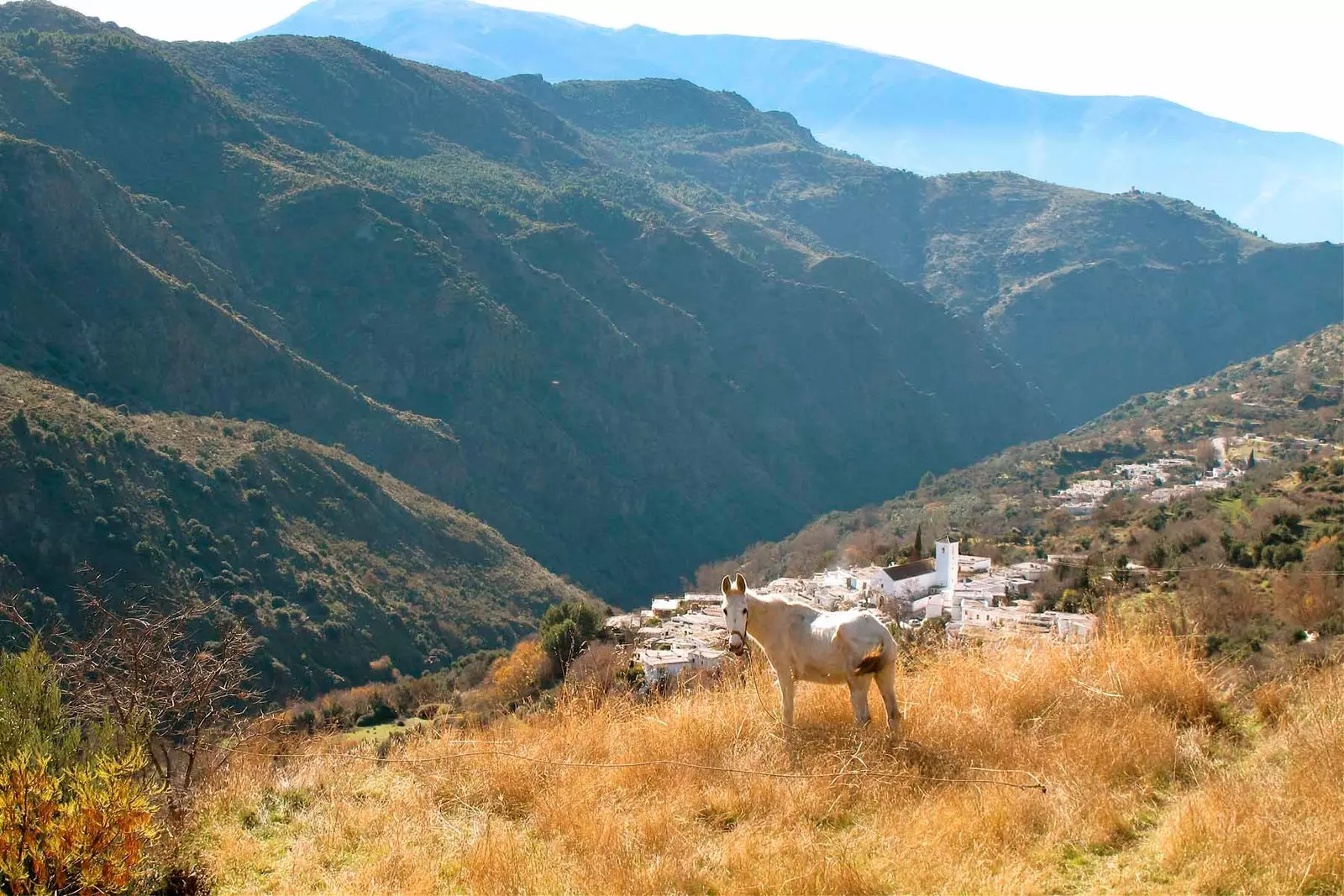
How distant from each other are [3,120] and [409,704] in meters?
60.7

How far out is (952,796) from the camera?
588 centimetres

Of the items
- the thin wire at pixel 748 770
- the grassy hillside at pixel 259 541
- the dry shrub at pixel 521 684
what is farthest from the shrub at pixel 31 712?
the grassy hillside at pixel 259 541

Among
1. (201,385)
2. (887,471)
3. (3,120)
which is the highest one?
(3,120)

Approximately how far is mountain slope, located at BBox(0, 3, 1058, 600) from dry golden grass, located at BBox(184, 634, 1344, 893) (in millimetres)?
50061

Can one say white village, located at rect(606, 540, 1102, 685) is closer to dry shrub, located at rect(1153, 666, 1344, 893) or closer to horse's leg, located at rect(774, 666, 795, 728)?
horse's leg, located at rect(774, 666, 795, 728)

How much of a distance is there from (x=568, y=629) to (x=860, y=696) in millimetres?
18599

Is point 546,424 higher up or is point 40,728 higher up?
point 40,728

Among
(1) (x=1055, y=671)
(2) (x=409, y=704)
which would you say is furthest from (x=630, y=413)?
(1) (x=1055, y=671)

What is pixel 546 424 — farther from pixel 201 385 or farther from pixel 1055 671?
pixel 1055 671

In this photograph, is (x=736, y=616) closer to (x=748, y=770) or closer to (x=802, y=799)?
(x=748, y=770)

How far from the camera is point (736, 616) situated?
22.8 feet

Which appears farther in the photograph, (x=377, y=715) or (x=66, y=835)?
(x=377, y=715)

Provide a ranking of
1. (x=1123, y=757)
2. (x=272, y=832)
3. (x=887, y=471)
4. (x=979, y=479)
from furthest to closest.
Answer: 1. (x=887, y=471)
2. (x=979, y=479)
3. (x=272, y=832)
4. (x=1123, y=757)

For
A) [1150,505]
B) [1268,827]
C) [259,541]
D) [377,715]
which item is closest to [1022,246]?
[1150,505]
